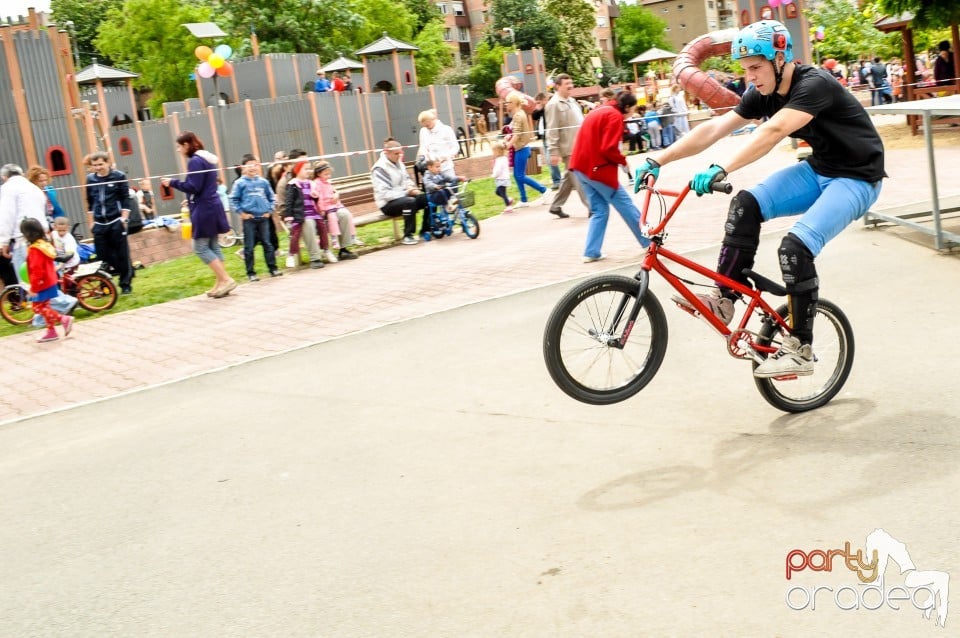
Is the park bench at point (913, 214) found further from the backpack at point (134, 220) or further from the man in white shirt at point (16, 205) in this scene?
the backpack at point (134, 220)

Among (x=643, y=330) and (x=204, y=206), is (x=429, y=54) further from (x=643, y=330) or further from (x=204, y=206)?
(x=643, y=330)

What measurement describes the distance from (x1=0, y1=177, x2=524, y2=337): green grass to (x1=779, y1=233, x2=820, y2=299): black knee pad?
31.5ft

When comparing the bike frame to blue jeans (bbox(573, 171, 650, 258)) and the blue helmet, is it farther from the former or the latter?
blue jeans (bbox(573, 171, 650, 258))

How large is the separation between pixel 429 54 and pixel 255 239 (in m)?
63.2

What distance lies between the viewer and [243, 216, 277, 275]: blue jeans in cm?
1350

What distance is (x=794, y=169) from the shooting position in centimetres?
542

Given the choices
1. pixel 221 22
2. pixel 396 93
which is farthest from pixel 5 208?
pixel 221 22

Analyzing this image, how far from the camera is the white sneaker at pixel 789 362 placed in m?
5.16

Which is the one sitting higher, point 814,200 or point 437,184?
point 814,200

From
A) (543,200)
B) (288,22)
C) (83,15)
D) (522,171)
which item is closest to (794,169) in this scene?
(522,171)

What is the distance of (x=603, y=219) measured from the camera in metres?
11.2

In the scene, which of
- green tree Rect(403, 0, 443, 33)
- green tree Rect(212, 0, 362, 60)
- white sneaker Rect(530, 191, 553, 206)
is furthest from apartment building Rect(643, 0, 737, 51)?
white sneaker Rect(530, 191, 553, 206)

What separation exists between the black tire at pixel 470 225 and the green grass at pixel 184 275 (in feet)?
3.85

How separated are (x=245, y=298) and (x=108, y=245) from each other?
2979 mm
